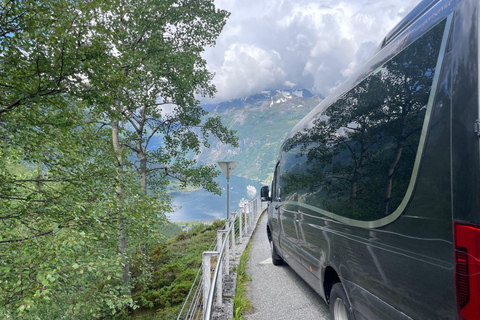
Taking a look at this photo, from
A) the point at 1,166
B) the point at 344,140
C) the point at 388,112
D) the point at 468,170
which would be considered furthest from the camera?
the point at 1,166

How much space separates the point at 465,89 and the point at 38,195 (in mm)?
6166

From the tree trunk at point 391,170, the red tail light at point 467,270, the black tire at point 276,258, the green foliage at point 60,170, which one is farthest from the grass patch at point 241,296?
the red tail light at point 467,270

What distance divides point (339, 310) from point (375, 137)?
1.97 m

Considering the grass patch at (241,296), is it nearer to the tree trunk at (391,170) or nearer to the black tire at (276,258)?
the black tire at (276,258)

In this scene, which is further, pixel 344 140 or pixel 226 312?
pixel 226 312

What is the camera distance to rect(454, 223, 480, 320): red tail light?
1.42 metres

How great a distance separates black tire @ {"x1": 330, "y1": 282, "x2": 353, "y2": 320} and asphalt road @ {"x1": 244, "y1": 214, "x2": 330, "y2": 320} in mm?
1195

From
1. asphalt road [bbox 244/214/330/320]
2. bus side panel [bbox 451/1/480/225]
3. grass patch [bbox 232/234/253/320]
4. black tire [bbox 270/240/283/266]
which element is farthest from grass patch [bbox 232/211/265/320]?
bus side panel [bbox 451/1/480/225]

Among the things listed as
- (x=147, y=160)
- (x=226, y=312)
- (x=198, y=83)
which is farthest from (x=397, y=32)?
(x=147, y=160)

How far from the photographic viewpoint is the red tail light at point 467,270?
55.9 inches

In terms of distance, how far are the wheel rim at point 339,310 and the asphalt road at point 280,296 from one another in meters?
1.20

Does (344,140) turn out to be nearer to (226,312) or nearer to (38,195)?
(226,312)

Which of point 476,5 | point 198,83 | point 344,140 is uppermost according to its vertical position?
point 198,83

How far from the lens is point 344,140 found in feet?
9.62
